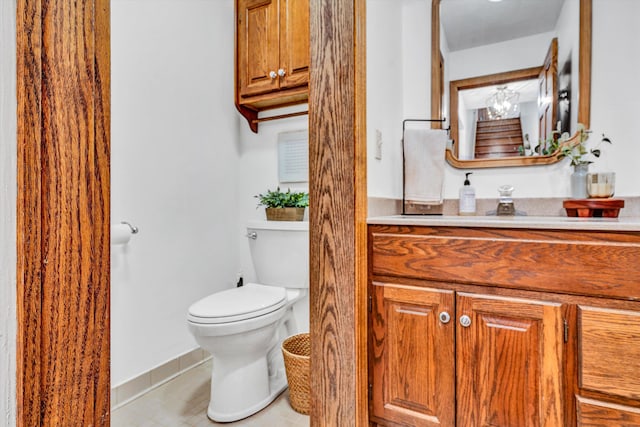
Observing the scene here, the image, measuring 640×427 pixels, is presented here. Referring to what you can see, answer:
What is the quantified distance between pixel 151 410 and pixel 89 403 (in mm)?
1422

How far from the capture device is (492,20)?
1593 mm

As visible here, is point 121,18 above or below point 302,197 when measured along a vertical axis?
above

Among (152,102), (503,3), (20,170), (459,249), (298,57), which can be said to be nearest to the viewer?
(20,170)

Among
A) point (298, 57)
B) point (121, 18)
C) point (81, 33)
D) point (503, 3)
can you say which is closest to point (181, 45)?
point (121, 18)

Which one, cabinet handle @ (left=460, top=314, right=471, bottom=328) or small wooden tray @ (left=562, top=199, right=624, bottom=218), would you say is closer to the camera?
cabinet handle @ (left=460, top=314, right=471, bottom=328)

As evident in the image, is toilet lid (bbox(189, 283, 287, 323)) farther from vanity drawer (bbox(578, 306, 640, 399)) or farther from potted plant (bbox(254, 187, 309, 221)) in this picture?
vanity drawer (bbox(578, 306, 640, 399))

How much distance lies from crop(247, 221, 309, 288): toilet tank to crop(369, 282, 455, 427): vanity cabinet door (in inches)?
27.7

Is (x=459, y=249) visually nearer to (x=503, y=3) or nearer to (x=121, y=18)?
(x=503, y=3)

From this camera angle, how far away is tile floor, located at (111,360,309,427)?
1.50 m

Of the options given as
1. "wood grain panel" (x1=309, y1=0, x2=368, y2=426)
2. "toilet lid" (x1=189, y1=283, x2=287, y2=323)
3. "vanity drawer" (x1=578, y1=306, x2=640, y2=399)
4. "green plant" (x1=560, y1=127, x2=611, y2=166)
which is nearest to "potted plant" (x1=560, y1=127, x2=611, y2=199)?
"green plant" (x1=560, y1=127, x2=611, y2=166)

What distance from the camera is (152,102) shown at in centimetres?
177

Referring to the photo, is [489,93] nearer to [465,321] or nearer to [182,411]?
[465,321]
